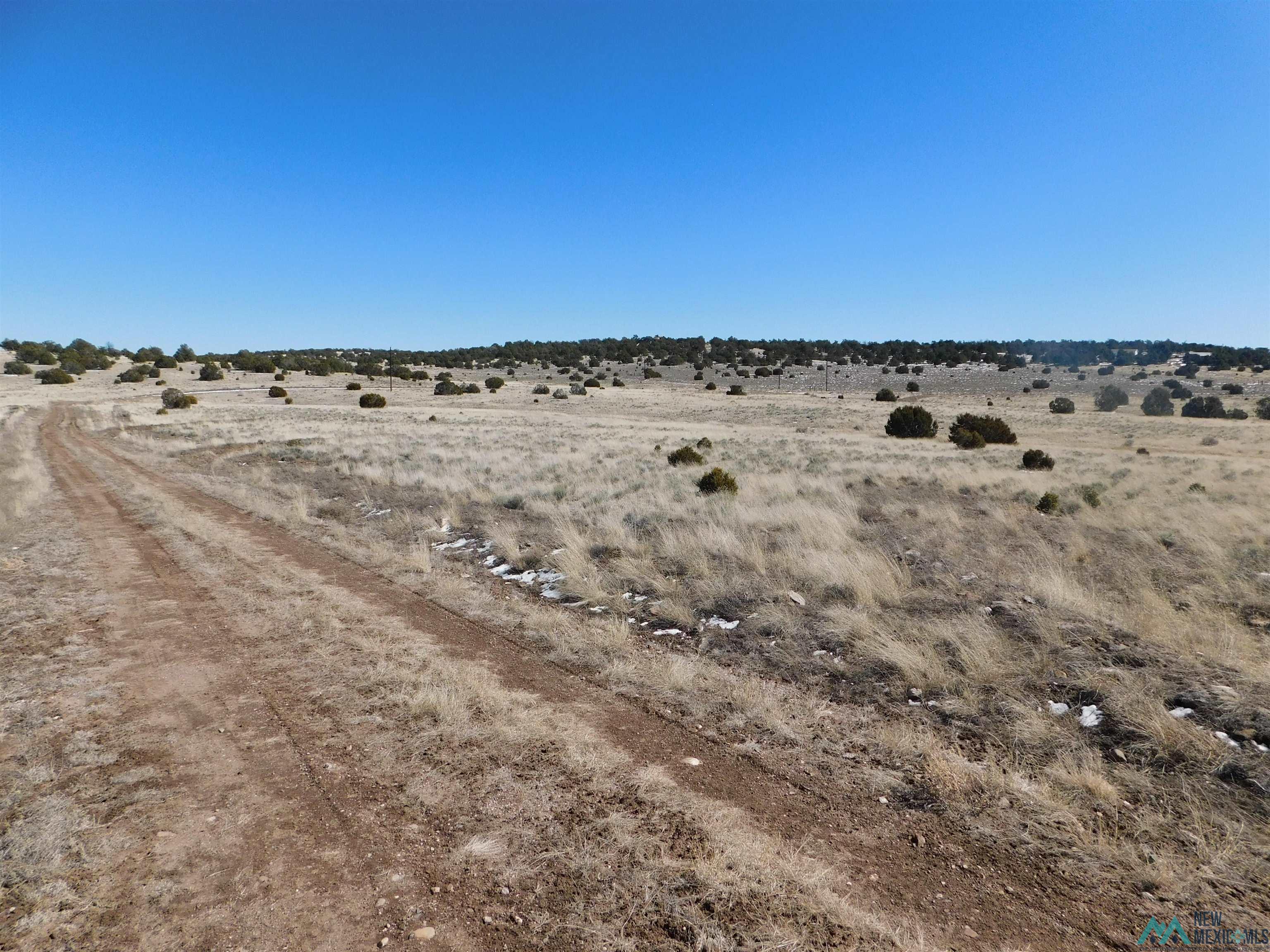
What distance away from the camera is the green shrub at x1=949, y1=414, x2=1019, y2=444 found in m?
33.4

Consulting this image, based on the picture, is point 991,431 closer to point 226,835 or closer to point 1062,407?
point 1062,407

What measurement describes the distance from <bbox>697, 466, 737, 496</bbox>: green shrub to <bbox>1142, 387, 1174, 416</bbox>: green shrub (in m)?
51.1

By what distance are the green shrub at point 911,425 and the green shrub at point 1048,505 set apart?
21490 mm

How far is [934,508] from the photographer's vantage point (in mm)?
14344

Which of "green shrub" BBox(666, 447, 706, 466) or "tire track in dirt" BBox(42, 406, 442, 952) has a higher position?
"tire track in dirt" BBox(42, 406, 442, 952)

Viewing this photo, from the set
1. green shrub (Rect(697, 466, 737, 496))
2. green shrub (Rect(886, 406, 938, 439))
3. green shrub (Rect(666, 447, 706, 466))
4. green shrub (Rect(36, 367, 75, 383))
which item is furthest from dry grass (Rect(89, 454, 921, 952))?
green shrub (Rect(36, 367, 75, 383))

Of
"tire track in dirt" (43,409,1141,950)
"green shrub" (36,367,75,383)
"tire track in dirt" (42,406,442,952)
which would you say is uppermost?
"green shrub" (36,367,75,383)

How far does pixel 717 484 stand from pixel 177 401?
154 feet

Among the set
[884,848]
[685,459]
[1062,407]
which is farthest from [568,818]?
[1062,407]

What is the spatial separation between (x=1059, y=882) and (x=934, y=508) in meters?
11.8

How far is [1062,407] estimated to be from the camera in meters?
49.2

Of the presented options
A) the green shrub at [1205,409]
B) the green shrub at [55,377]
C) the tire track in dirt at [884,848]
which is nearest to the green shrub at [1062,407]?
the green shrub at [1205,409]

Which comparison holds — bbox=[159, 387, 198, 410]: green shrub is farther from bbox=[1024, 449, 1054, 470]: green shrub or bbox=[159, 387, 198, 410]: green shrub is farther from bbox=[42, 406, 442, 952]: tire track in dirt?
bbox=[1024, 449, 1054, 470]: green shrub

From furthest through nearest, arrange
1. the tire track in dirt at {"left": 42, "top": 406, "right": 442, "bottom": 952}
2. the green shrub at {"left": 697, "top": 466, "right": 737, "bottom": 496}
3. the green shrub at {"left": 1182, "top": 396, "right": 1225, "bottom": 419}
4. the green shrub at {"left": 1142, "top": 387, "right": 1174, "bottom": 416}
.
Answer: the green shrub at {"left": 1142, "top": 387, "right": 1174, "bottom": 416}, the green shrub at {"left": 1182, "top": 396, "right": 1225, "bottom": 419}, the green shrub at {"left": 697, "top": 466, "right": 737, "bottom": 496}, the tire track in dirt at {"left": 42, "top": 406, "right": 442, "bottom": 952}
